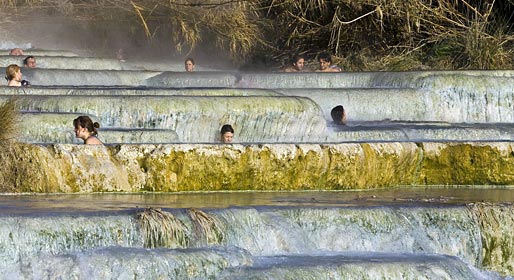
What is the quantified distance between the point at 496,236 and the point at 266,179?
2.81 m

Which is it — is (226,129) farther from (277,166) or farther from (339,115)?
(339,115)

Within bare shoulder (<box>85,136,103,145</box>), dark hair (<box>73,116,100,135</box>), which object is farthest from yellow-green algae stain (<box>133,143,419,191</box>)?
dark hair (<box>73,116,100,135</box>)

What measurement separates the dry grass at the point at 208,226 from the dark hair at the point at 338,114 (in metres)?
6.65

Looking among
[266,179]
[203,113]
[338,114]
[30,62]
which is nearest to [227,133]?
[203,113]

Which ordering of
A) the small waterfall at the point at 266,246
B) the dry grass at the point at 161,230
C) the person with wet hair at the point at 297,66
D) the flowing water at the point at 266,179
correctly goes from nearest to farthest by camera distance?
the small waterfall at the point at 266,246 < the flowing water at the point at 266,179 < the dry grass at the point at 161,230 < the person with wet hair at the point at 297,66

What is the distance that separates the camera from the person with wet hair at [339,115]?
16.8 metres

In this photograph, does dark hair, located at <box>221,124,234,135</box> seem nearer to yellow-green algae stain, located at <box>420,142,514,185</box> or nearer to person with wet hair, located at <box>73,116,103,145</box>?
person with wet hair, located at <box>73,116,103,145</box>

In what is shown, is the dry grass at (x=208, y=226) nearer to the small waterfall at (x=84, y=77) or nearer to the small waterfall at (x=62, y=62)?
the small waterfall at (x=84, y=77)

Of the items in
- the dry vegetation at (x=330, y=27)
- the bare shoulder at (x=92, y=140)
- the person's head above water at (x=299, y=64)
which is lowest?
the bare shoulder at (x=92, y=140)

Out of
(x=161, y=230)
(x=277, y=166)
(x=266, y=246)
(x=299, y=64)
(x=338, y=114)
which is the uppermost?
(x=299, y=64)

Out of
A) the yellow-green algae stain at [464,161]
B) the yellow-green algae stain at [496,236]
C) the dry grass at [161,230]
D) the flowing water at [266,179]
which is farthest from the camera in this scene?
the yellow-green algae stain at [464,161]

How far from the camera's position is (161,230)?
10016 millimetres

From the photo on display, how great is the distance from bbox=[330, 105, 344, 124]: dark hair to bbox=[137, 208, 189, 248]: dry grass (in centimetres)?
690

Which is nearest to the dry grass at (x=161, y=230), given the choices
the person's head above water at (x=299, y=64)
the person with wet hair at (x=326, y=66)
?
the person with wet hair at (x=326, y=66)
